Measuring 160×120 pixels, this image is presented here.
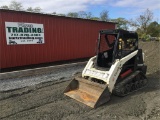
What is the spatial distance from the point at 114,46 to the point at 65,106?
2.53 metres

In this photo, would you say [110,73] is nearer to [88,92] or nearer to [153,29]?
[88,92]

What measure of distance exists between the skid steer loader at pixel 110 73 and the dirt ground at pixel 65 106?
0.85 ft

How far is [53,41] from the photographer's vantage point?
1102 cm

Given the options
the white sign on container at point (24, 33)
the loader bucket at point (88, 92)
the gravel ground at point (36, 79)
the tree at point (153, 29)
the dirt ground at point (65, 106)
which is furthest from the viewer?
the tree at point (153, 29)

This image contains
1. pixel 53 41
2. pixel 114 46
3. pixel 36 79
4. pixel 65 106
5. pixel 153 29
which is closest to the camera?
pixel 65 106

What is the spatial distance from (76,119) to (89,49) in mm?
8551

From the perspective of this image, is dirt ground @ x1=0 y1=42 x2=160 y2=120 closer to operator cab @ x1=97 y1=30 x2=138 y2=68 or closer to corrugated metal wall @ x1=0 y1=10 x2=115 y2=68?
operator cab @ x1=97 y1=30 x2=138 y2=68

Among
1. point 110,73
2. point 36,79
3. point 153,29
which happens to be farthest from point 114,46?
point 153,29

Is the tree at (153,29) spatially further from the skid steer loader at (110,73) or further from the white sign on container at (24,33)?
the skid steer loader at (110,73)

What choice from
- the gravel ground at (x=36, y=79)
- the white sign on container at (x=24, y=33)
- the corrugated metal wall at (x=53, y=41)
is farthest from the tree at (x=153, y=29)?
the white sign on container at (x=24, y=33)

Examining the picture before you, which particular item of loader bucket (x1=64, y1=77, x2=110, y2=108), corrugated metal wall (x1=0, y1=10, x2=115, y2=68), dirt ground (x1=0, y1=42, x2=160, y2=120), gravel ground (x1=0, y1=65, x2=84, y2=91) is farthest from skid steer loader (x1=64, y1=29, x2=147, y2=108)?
corrugated metal wall (x1=0, y1=10, x2=115, y2=68)

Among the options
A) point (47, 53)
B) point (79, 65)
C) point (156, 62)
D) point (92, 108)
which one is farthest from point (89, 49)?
point (92, 108)

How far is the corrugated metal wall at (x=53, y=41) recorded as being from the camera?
933 centimetres

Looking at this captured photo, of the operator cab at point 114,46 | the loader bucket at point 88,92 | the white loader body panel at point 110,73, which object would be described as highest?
the operator cab at point 114,46
